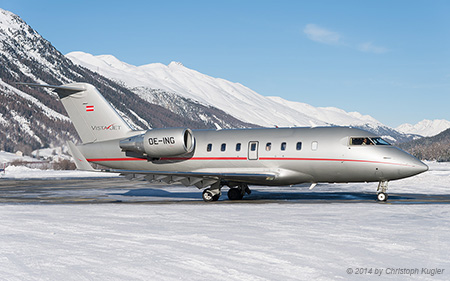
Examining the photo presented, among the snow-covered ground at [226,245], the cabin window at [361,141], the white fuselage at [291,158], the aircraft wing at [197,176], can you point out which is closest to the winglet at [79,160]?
the aircraft wing at [197,176]

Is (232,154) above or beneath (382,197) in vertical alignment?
above

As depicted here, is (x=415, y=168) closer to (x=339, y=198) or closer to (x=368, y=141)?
(x=368, y=141)

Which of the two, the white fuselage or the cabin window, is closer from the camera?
the white fuselage

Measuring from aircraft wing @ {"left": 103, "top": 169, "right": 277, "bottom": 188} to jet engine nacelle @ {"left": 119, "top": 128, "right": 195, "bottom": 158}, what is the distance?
1496mm

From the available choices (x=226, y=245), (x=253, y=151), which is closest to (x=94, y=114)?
(x=253, y=151)

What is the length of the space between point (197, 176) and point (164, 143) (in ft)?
8.52

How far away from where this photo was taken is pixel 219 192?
22750 mm

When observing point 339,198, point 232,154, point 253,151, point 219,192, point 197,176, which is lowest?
point 339,198

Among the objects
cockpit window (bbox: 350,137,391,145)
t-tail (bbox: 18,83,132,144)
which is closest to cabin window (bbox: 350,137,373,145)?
cockpit window (bbox: 350,137,391,145)

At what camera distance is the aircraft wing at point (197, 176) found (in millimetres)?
21828

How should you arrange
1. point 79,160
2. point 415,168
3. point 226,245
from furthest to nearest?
point 79,160 < point 415,168 < point 226,245

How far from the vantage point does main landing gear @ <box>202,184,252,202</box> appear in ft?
73.7

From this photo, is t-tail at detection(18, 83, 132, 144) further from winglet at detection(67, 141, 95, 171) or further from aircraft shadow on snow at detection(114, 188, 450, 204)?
aircraft shadow on snow at detection(114, 188, 450, 204)

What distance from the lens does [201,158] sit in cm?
2369
